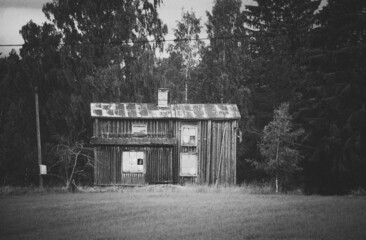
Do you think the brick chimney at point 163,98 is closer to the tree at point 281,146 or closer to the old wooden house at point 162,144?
the old wooden house at point 162,144

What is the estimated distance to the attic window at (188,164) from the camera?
3036 cm

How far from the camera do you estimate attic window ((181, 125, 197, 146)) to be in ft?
101

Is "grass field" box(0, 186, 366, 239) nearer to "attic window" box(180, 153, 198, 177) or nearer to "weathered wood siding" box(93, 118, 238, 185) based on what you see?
"weathered wood siding" box(93, 118, 238, 185)

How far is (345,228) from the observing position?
42.1ft

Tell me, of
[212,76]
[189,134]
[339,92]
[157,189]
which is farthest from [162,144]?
[339,92]

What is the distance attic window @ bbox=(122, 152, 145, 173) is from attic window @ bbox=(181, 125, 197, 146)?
3.12 metres

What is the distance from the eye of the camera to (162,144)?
2989 cm

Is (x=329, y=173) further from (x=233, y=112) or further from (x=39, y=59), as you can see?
(x=39, y=59)

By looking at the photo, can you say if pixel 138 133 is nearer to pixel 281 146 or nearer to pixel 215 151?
pixel 215 151

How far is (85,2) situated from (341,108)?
20.4m

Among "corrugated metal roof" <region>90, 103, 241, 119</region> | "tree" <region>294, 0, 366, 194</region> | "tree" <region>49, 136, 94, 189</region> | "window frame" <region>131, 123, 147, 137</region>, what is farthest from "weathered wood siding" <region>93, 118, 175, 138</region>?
"tree" <region>294, 0, 366, 194</region>

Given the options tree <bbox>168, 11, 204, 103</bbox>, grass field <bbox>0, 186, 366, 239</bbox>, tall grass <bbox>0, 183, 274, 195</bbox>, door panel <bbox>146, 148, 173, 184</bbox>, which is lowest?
tall grass <bbox>0, 183, 274, 195</bbox>

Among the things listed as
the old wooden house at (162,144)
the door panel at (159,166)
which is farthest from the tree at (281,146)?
the door panel at (159,166)

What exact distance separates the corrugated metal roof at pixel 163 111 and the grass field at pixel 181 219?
1037 centimetres
